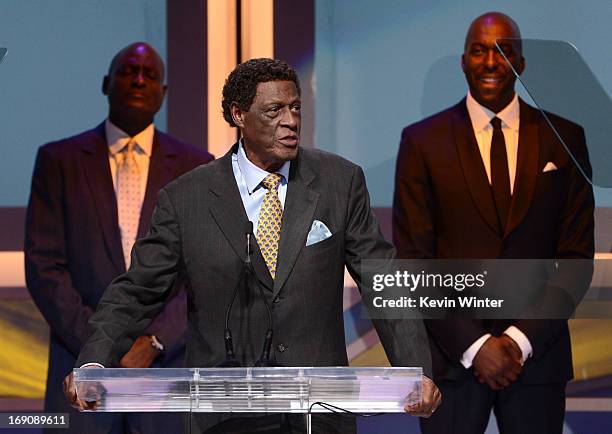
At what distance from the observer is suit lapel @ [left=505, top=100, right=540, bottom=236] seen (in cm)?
432

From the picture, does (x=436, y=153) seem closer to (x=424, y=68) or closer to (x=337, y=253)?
(x=424, y=68)

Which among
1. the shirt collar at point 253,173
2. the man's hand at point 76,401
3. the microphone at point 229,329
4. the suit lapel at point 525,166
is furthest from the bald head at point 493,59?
the man's hand at point 76,401

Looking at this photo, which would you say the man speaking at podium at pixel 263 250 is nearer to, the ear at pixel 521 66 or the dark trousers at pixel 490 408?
the dark trousers at pixel 490 408

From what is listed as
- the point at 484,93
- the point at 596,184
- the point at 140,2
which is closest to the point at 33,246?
the point at 140,2

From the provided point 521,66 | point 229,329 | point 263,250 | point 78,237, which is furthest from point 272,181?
point 521,66

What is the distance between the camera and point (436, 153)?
435 centimetres

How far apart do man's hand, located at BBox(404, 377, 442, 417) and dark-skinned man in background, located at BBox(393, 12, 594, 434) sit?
165cm

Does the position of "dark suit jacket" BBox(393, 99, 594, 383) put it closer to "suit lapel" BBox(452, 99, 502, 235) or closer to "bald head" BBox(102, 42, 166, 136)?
"suit lapel" BBox(452, 99, 502, 235)

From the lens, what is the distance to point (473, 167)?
171 inches

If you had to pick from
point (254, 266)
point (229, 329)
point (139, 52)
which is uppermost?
point (139, 52)

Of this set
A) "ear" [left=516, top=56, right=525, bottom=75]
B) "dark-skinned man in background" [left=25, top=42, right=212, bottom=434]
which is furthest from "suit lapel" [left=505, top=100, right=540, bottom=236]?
"dark-skinned man in background" [left=25, top=42, right=212, bottom=434]

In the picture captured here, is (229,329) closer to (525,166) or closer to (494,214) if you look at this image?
(494,214)

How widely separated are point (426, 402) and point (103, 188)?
7.12 feet

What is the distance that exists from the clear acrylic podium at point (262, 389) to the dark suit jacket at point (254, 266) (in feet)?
1.57
